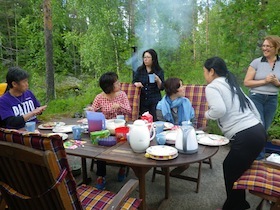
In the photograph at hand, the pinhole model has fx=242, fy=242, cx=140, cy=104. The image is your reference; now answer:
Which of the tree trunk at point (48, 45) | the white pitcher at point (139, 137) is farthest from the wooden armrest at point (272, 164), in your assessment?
the tree trunk at point (48, 45)

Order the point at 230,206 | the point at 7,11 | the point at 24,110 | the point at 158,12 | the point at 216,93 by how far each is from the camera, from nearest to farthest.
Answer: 1. the point at 216,93
2. the point at 230,206
3. the point at 24,110
4. the point at 158,12
5. the point at 7,11

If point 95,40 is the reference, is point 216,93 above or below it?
below

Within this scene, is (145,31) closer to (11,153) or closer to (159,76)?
(159,76)

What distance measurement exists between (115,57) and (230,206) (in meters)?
4.89

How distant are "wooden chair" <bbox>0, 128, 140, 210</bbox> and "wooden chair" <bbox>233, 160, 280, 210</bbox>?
0.90m

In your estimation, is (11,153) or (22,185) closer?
(11,153)

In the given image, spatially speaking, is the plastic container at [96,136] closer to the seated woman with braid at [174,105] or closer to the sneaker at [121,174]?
the seated woman with braid at [174,105]

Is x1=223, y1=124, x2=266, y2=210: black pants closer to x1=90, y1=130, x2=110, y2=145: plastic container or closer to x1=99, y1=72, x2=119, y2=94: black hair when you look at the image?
x1=90, y1=130, x2=110, y2=145: plastic container

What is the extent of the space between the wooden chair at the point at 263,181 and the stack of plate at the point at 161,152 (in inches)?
21.7

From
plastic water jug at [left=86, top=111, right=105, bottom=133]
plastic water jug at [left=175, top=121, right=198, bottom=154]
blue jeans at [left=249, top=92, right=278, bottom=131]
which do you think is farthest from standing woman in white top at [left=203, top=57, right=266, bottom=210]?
blue jeans at [left=249, top=92, right=278, bottom=131]

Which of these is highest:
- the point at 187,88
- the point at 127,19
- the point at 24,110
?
the point at 127,19

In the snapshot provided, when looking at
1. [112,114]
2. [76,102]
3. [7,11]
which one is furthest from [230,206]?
[7,11]

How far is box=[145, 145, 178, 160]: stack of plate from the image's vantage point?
1591mm

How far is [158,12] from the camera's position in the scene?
682 cm
